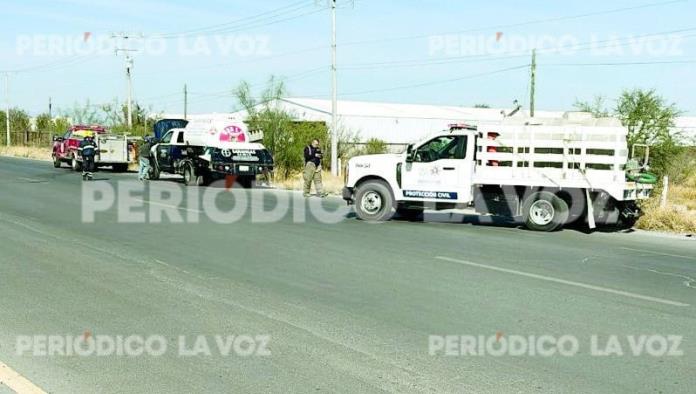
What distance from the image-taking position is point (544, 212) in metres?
15.0

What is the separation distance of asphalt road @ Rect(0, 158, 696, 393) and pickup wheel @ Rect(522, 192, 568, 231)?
21.7 inches

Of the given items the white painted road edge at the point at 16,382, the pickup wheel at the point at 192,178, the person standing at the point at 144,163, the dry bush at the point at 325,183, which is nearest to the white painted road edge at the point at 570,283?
the white painted road edge at the point at 16,382

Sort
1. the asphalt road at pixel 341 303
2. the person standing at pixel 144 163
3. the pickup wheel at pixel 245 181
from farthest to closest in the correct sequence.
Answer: the person standing at pixel 144 163, the pickup wheel at pixel 245 181, the asphalt road at pixel 341 303

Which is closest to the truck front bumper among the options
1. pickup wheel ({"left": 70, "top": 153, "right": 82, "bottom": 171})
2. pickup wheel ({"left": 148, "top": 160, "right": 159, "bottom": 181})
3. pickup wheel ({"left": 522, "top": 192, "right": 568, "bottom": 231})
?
pickup wheel ({"left": 522, "top": 192, "right": 568, "bottom": 231})

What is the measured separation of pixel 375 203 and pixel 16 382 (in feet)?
37.4

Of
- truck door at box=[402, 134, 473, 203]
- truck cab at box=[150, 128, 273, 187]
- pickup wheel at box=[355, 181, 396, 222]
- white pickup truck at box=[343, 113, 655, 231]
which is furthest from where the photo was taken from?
truck cab at box=[150, 128, 273, 187]

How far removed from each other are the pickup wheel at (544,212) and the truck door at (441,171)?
4.14ft

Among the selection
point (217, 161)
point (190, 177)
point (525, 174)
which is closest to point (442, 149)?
point (525, 174)

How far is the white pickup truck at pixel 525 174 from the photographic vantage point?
14.7 m

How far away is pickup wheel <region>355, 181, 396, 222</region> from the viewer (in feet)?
52.9

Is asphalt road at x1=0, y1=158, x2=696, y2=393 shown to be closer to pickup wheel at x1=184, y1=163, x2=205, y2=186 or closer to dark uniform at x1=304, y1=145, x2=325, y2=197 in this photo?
dark uniform at x1=304, y1=145, x2=325, y2=197

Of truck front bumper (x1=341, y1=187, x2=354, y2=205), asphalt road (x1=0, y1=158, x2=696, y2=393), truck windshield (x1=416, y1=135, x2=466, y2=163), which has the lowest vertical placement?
asphalt road (x1=0, y1=158, x2=696, y2=393)

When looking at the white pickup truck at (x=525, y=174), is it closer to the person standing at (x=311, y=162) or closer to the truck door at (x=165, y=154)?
the person standing at (x=311, y=162)

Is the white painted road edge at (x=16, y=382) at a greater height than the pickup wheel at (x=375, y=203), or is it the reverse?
the pickup wheel at (x=375, y=203)
